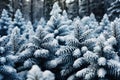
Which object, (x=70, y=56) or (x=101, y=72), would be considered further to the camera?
(x=70, y=56)

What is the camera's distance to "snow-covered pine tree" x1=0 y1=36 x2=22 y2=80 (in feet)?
44.4

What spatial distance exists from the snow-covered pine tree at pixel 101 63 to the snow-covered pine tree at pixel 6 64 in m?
3.01

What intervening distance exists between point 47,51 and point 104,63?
3.34 meters

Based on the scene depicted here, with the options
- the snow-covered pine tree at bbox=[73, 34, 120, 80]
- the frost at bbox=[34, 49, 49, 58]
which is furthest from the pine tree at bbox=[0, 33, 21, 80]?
the snow-covered pine tree at bbox=[73, 34, 120, 80]

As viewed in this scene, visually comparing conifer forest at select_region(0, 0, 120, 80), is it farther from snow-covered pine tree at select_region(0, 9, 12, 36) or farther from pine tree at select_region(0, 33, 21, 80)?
snow-covered pine tree at select_region(0, 9, 12, 36)

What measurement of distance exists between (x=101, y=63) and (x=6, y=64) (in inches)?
168

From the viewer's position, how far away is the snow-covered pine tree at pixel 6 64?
1353cm

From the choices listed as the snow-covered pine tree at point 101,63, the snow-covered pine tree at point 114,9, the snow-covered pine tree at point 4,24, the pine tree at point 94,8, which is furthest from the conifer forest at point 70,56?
the pine tree at point 94,8

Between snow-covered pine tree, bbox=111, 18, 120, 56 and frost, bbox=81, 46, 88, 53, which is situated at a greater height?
snow-covered pine tree, bbox=111, 18, 120, 56

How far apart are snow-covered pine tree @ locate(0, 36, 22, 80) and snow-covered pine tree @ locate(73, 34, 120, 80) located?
301 cm

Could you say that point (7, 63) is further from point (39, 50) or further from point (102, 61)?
point (102, 61)

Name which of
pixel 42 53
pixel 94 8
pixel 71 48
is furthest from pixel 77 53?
pixel 94 8

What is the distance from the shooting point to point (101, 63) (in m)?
11.9

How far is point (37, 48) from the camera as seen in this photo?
1479 cm
